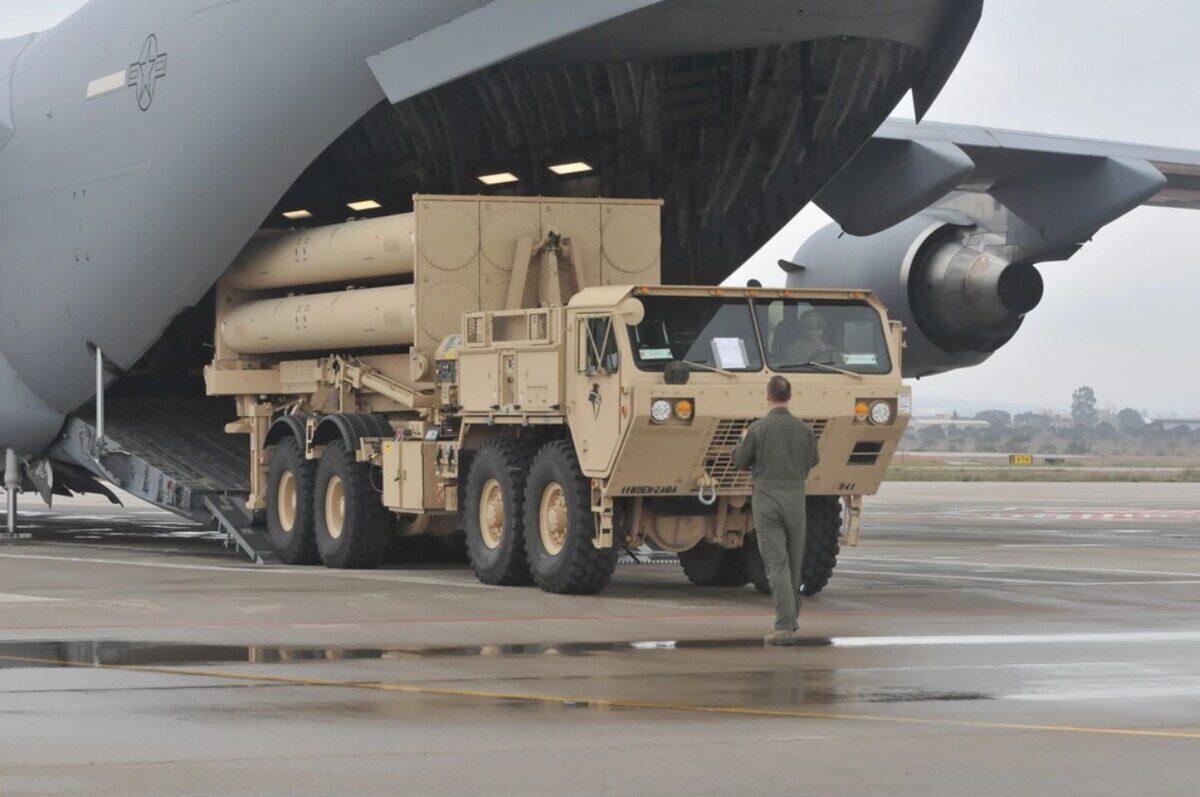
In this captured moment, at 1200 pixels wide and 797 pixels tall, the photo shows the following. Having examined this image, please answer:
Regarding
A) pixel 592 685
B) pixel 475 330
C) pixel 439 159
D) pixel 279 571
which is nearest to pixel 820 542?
pixel 475 330

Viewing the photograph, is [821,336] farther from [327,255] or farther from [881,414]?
[327,255]

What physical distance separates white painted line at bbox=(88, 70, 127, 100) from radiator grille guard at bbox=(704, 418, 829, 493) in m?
8.63

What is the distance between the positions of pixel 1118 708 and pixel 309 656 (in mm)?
4297

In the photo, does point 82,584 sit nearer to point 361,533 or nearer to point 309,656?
point 361,533

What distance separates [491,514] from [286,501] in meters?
4.05

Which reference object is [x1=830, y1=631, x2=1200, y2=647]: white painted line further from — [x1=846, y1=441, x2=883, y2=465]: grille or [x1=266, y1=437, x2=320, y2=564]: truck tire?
[x1=266, y1=437, x2=320, y2=564]: truck tire

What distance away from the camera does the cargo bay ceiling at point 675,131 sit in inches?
685

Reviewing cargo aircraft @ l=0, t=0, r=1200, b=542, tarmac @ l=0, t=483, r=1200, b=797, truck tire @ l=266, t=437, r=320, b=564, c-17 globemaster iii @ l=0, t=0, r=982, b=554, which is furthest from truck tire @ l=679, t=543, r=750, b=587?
cargo aircraft @ l=0, t=0, r=1200, b=542

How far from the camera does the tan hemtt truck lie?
14.2m

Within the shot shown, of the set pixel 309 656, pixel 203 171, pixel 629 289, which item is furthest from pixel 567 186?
pixel 309 656

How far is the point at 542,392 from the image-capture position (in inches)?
586

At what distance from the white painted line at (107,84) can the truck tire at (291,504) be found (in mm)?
4026

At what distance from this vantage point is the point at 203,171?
1866 centimetres

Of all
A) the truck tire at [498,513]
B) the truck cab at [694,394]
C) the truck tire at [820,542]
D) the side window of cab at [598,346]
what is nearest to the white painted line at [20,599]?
the truck tire at [498,513]
